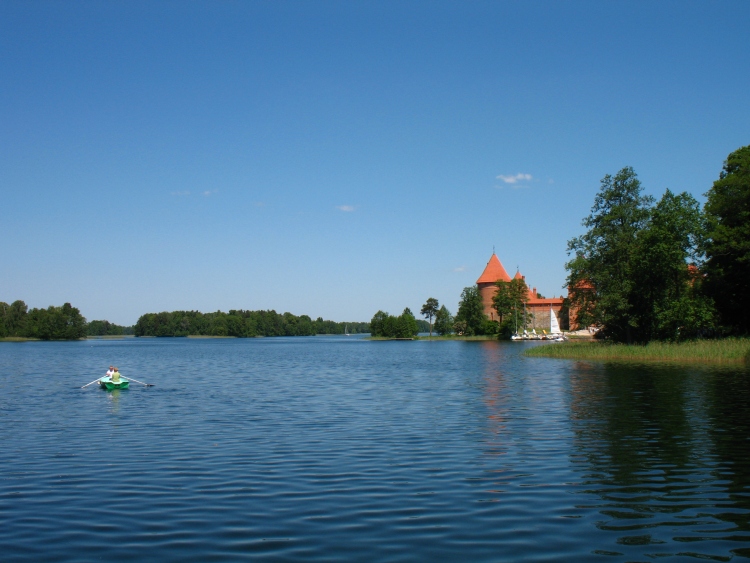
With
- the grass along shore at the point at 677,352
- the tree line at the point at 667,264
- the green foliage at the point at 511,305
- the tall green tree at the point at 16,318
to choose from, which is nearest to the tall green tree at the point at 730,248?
the tree line at the point at 667,264

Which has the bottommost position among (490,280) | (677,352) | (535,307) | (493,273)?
(677,352)

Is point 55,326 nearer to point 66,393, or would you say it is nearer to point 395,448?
point 66,393

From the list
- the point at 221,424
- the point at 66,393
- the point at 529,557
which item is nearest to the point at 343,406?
the point at 221,424

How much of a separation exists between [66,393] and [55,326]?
151276mm

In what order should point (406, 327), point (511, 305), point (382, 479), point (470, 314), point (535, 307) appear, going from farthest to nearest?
point (406, 327)
point (535, 307)
point (470, 314)
point (511, 305)
point (382, 479)

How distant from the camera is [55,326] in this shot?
169 m

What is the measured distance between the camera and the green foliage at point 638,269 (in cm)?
5084

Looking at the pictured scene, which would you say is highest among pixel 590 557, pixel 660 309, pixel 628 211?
pixel 628 211

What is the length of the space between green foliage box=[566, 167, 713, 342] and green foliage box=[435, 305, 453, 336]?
11340cm

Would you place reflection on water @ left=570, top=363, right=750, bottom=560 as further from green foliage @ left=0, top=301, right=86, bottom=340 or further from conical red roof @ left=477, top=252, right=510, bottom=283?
green foliage @ left=0, top=301, right=86, bottom=340

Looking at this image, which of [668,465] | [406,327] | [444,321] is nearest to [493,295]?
[444,321]

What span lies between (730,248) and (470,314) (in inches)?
3890

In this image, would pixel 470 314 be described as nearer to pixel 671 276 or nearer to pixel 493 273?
pixel 493 273

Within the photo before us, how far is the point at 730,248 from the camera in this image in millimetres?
50812
